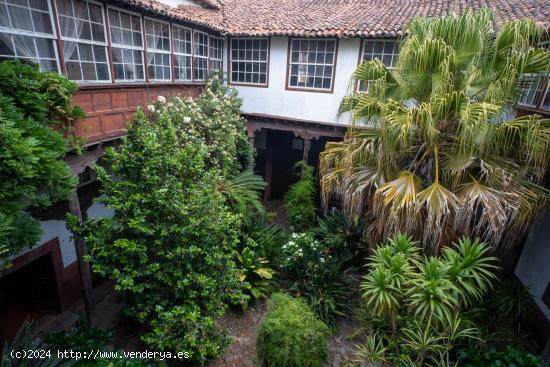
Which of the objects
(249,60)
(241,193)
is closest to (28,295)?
(241,193)

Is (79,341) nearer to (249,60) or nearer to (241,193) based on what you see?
(241,193)

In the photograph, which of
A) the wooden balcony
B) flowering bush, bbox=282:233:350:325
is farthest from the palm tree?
the wooden balcony

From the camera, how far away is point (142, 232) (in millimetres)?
4812

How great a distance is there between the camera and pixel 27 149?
3.40 meters

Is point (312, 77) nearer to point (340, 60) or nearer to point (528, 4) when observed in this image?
point (340, 60)

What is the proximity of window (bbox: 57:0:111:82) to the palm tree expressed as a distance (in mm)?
5506

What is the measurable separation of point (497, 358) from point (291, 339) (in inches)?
131

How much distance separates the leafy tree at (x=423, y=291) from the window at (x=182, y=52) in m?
7.50

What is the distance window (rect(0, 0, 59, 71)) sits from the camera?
4852 mm

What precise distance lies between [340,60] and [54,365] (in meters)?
9.99

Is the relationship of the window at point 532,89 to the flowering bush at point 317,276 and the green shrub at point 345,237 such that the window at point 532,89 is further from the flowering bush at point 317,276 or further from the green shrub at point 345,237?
the flowering bush at point 317,276

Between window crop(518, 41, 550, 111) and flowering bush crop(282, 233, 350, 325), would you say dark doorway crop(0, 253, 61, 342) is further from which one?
window crop(518, 41, 550, 111)

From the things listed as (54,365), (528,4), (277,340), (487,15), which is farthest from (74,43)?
(528,4)

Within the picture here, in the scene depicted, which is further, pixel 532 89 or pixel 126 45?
pixel 126 45
